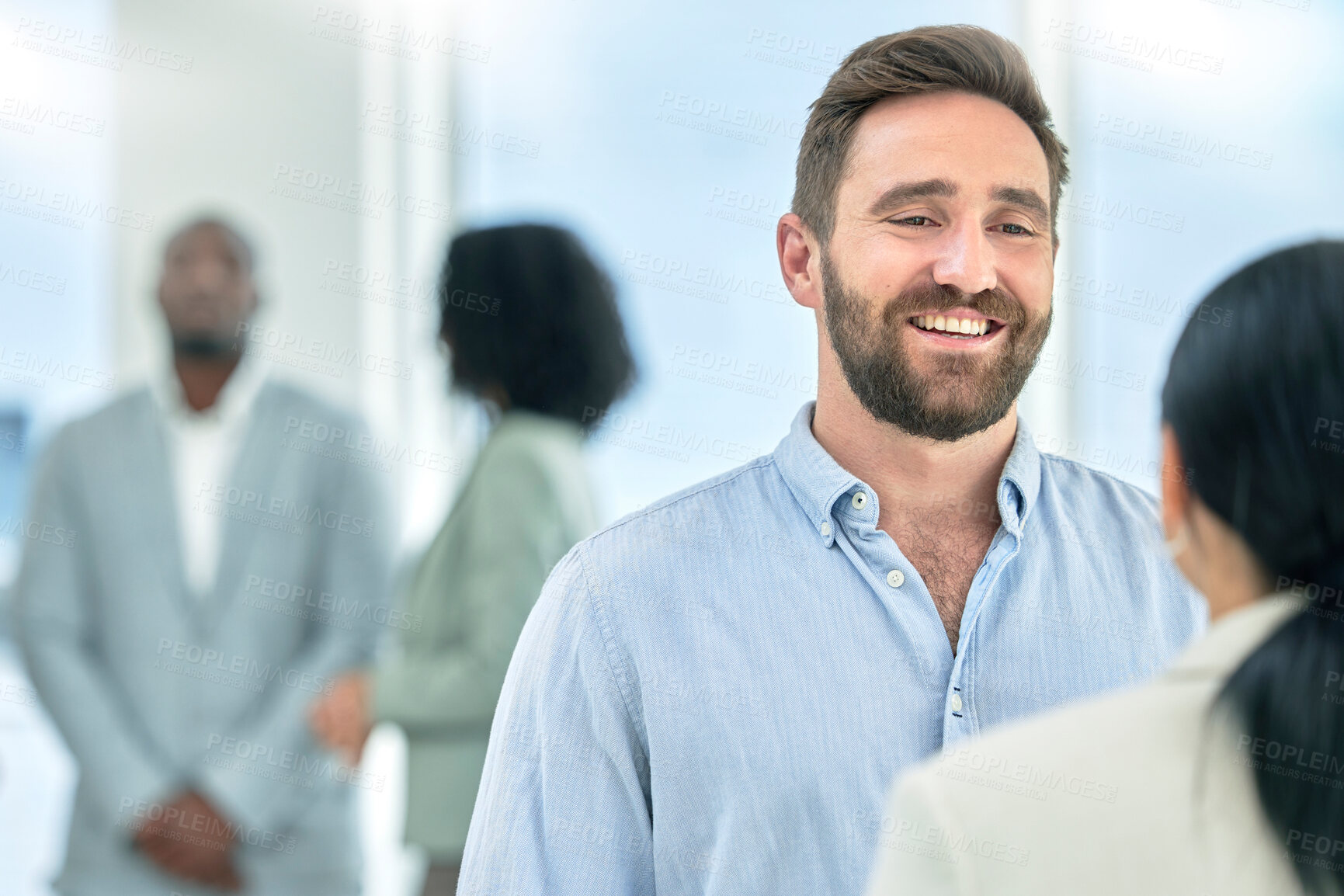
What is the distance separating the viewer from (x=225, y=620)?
195 centimetres

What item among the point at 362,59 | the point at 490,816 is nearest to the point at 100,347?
the point at 362,59

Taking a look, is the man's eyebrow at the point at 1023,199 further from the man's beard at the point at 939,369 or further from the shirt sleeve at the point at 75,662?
the shirt sleeve at the point at 75,662

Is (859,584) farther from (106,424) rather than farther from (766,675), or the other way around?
(106,424)

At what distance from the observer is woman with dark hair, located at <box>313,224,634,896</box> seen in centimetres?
166

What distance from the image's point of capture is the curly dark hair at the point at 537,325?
1.80m

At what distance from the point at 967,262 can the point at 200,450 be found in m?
1.61

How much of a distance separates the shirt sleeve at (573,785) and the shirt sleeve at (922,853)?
37cm

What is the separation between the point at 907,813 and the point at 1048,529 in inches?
20.3

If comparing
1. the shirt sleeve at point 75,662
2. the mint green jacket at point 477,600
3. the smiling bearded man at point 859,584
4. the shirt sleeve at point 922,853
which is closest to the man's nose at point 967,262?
the smiling bearded man at point 859,584

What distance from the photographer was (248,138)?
2418 mm

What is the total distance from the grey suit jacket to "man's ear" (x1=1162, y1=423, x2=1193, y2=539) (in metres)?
1.64

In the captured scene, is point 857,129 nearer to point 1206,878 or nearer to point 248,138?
point 1206,878

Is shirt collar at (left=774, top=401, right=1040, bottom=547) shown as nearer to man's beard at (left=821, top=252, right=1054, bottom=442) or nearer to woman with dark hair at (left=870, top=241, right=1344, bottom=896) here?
man's beard at (left=821, top=252, right=1054, bottom=442)

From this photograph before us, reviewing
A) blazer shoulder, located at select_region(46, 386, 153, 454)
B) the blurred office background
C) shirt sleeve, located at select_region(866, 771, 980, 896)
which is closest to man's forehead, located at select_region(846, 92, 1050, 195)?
shirt sleeve, located at select_region(866, 771, 980, 896)
